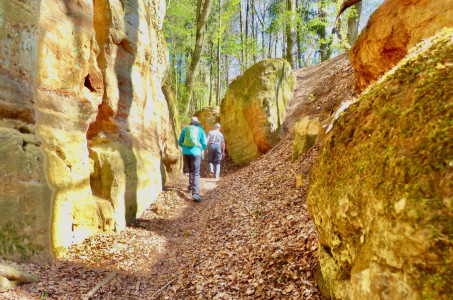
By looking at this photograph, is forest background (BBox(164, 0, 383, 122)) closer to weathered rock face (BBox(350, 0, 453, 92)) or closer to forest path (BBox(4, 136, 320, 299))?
weathered rock face (BBox(350, 0, 453, 92))

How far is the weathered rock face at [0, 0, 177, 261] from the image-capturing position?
404cm

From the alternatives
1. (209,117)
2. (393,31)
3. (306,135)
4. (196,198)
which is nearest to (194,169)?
(196,198)

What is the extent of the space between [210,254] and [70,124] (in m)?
3.76

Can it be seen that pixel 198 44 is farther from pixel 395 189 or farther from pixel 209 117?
pixel 395 189

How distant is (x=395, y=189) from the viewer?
5.26 feet

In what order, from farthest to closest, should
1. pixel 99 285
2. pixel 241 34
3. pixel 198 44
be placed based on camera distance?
pixel 241 34 < pixel 198 44 < pixel 99 285

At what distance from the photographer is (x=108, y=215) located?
575 centimetres

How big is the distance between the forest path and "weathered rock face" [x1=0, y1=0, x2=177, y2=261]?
1.69 feet

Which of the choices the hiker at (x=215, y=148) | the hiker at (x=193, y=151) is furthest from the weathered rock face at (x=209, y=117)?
the hiker at (x=193, y=151)

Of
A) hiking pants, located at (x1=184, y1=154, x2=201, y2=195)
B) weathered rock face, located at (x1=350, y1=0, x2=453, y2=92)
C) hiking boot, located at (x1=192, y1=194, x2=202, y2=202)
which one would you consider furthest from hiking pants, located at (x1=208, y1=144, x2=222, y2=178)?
weathered rock face, located at (x1=350, y1=0, x2=453, y2=92)

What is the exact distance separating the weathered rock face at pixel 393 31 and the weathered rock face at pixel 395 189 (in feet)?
10.1

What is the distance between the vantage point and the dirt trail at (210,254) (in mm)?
3363

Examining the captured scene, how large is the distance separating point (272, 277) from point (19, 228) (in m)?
3.68

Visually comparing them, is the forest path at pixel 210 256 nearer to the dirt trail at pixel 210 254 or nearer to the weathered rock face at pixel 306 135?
the dirt trail at pixel 210 254
